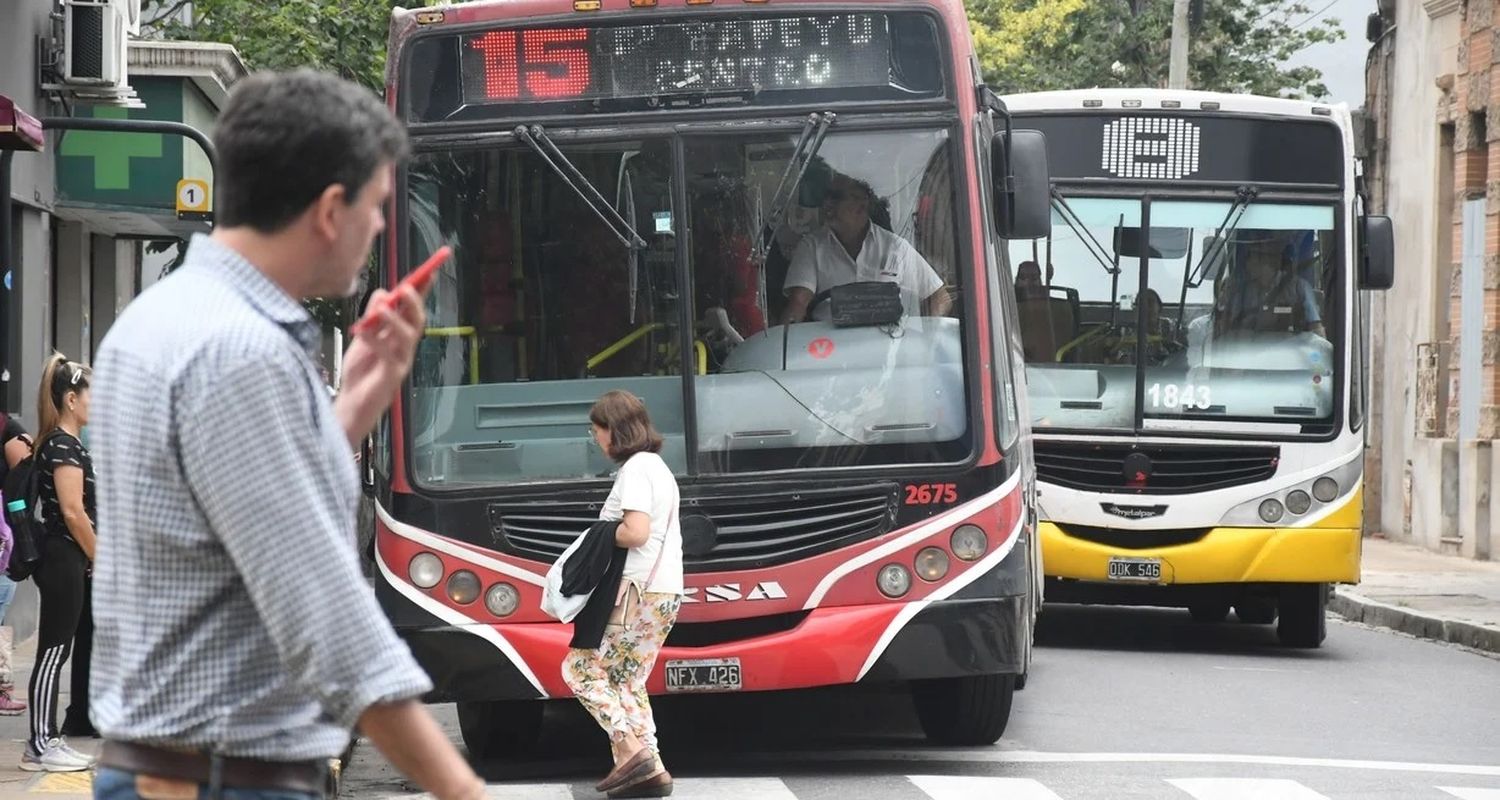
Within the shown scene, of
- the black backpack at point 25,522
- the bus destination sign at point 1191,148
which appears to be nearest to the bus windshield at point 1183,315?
the bus destination sign at point 1191,148

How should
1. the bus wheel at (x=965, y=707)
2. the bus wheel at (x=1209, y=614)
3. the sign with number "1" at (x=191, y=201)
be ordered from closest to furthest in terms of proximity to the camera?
the bus wheel at (x=965, y=707) → the sign with number "1" at (x=191, y=201) → the bus wheel at (x=1209, y=614)

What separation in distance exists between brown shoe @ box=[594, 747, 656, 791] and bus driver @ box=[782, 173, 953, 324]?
177cm

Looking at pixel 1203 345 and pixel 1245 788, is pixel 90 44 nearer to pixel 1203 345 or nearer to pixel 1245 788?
pixel 1203 345

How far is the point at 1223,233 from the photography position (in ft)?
47.5

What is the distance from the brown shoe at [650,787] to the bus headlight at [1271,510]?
21.1ft

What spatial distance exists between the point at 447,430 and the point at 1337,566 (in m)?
6.86

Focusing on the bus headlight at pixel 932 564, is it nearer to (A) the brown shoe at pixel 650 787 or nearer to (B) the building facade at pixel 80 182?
(A) the brown shoe at pixel 650 787

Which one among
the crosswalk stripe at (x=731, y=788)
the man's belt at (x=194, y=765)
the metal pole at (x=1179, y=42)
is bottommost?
the crosswalk stripe at (x=731, y=788)

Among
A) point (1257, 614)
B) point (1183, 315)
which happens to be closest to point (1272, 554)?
point (1183, 315)

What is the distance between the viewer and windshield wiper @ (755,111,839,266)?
30.3 feet

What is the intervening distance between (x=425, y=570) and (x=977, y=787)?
7.30 feet

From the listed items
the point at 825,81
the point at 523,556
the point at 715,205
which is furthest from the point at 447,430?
the point at 825,81

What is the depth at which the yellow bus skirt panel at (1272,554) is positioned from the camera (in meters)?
14.2

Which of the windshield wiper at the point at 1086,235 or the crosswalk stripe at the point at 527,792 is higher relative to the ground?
the windshield wiper at the point at 1086,235
